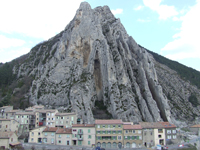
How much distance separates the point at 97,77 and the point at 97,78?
0.54 m

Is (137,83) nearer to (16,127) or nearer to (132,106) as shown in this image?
(132,106)

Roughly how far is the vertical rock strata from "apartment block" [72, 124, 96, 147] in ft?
50.4

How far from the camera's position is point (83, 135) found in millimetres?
65500

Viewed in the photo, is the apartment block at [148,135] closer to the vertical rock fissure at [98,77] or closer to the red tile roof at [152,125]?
the red tile roof at [152,125]

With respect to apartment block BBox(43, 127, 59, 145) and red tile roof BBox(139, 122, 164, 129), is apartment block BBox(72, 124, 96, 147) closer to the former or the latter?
apartment block BBox(43, 127, 59, 145)

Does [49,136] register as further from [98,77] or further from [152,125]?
[98,77]

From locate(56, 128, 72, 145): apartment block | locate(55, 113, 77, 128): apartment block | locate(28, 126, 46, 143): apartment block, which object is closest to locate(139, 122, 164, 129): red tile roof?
locate(56, 128, 72, 145): apartment block

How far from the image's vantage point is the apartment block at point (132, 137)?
2559 inches

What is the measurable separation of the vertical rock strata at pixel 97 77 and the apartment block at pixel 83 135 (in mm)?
15351

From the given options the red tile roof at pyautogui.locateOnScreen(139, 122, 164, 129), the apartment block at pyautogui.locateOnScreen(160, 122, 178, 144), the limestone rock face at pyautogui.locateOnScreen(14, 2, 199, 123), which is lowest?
the apartment block at pyautogui.locateOnScreen(160, 122, 178, 144)

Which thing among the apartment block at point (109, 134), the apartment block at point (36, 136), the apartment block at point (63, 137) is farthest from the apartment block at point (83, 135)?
the apartment block at point (36, 136)

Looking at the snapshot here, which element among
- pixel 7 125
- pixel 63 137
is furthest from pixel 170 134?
pixel 7 125

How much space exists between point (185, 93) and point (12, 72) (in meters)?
116

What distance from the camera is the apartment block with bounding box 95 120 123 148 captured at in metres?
A: 64.8
